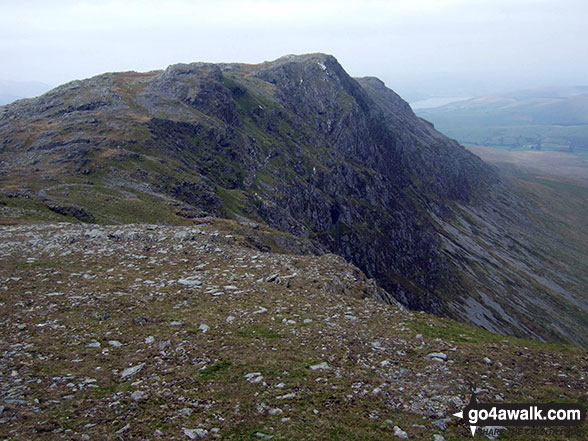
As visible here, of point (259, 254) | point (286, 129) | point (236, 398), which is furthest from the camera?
point (286, 129)

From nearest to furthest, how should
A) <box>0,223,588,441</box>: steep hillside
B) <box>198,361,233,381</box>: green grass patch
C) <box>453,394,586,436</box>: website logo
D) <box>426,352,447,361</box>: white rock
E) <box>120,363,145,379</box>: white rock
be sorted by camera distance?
1. <box>0,223,588,441</box>: steep hillside
2. <box>453,394,586,436</box>: website logo
3. <box>120,363,145,379</box>: white rock
4. <box>198,361,233,381</box>: green grass patch
5. <box>426,352,447,361</box>: white rock

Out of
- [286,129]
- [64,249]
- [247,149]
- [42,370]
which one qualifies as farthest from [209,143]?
[42,370]

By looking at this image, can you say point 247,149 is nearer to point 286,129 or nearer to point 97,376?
point 286,129

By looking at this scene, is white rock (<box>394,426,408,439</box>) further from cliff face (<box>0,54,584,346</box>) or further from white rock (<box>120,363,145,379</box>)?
cliff face (<box>0,54,584,346</box>)

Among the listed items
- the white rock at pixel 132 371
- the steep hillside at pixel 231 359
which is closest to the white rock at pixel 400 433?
the steep hillside at pixel 231 359

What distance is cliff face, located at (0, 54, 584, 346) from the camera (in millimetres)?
58094

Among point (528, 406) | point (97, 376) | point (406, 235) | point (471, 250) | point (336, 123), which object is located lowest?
point (471, 250)

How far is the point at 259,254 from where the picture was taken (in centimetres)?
2945

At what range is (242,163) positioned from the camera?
322 ft

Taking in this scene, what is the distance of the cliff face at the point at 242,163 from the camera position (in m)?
58.1

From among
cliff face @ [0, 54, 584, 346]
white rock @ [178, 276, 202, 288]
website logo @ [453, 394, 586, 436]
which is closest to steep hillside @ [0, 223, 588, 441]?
white rock @ [178, 276, 202, 288]

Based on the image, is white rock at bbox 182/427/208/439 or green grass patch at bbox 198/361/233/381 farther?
green grass patch at bbox 198/361/233/381

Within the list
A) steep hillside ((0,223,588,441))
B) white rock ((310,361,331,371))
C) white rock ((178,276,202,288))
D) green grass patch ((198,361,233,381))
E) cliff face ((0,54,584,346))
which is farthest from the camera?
A: cliff face ((0,54,584,346))

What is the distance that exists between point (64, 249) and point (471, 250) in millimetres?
179896
